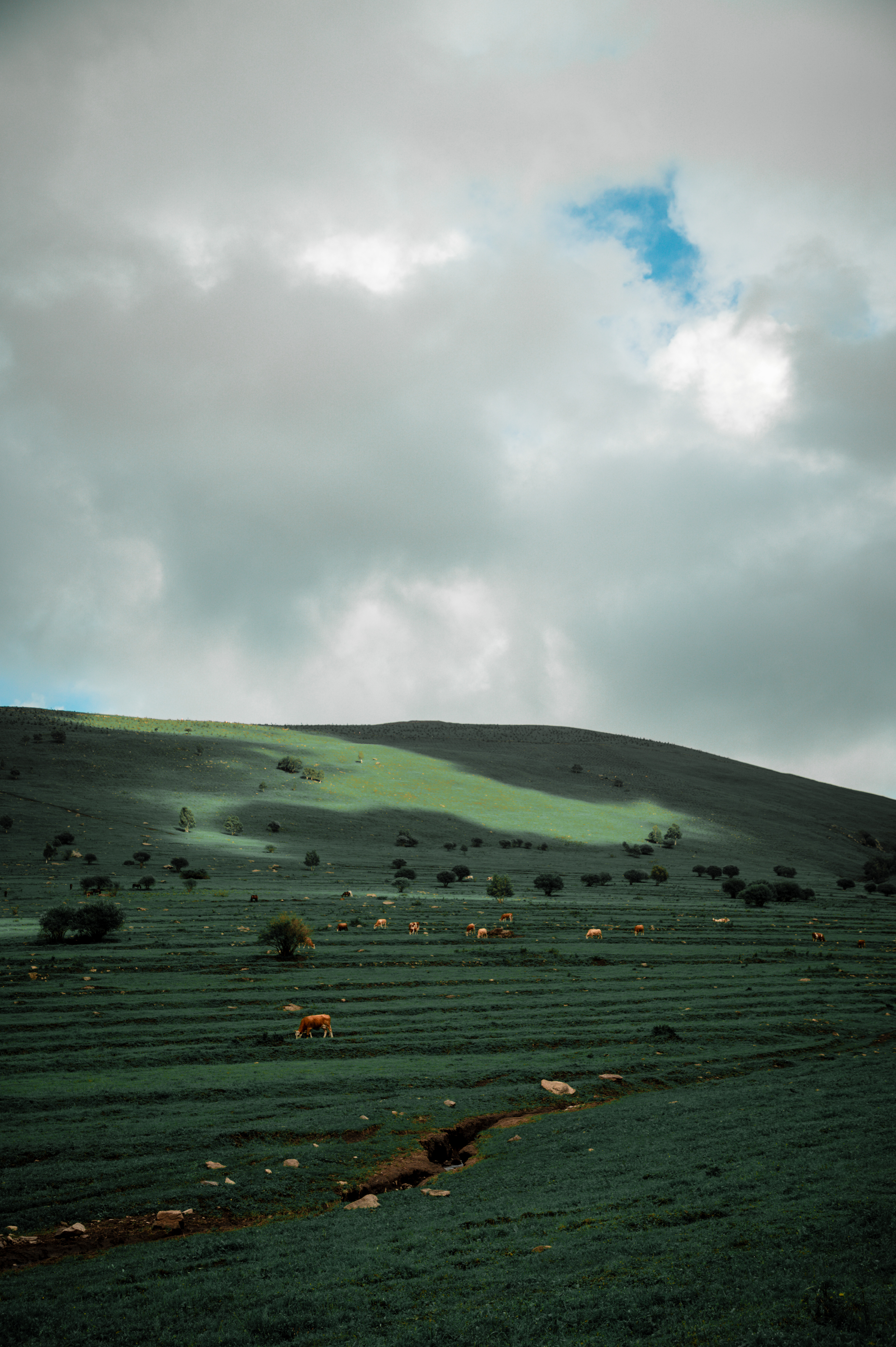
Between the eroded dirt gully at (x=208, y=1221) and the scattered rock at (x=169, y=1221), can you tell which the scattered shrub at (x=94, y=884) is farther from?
the scattered rock at (x=169, y=1221)

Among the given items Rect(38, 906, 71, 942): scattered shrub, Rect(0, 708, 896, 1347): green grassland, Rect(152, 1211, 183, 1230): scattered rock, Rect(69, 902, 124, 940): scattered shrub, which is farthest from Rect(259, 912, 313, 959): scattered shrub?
Rect(152, 1211, 183, 1230): scattered rock

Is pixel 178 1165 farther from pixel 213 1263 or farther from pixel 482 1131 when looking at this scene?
pixel 482 1131

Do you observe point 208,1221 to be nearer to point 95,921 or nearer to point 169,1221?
point 169,1221

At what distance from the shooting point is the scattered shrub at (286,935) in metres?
42.6

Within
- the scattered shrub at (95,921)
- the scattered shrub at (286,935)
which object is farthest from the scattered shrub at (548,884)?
the scattered shrub at (95,921)

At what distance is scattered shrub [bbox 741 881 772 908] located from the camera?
70.9 meters

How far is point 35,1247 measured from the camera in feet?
41.8

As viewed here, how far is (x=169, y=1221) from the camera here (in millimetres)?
A: 13758

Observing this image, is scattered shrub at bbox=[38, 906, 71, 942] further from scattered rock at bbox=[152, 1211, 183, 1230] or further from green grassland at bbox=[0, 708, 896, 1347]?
scattered rock at bbox=[152, 1211, 183, 1230]

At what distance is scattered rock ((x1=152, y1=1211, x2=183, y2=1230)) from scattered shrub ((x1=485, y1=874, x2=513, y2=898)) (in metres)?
55.4

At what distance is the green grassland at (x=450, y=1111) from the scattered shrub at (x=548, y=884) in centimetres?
316

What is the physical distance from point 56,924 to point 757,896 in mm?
58376

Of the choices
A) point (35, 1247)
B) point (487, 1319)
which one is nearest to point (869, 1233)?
point (487, 1319)

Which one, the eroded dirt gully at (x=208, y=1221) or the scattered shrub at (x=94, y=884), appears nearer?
the eroded dirt gully at (x=208, y=1221)
